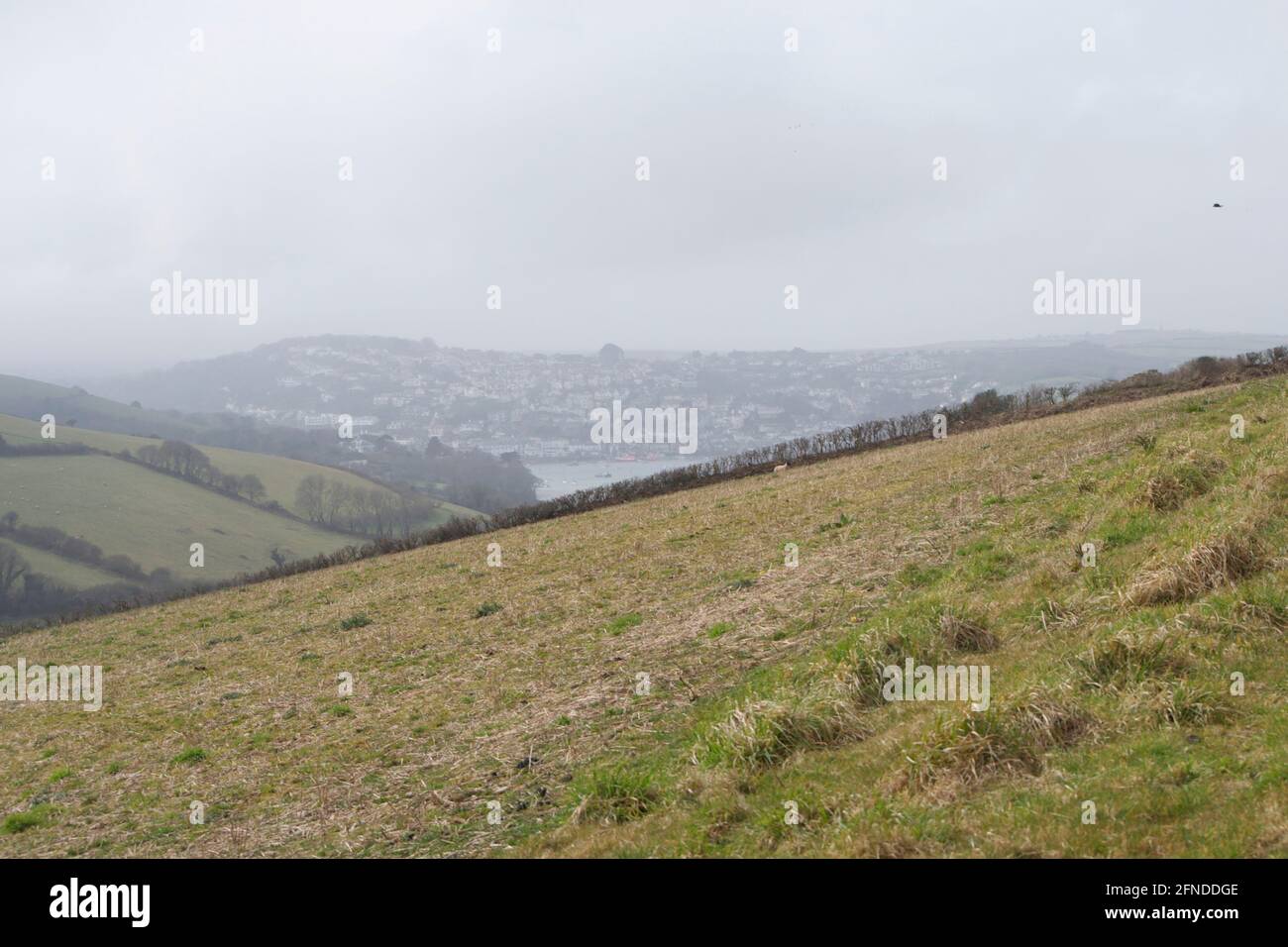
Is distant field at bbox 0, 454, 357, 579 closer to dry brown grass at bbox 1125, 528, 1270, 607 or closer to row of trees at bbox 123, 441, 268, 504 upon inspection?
row of trees at bbox 123, 441, 268, 504

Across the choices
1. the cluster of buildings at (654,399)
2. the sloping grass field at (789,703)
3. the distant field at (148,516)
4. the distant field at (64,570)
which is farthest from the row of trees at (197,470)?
the sloping grass field at (789,703)

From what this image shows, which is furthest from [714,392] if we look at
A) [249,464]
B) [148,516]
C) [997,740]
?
[997,740]

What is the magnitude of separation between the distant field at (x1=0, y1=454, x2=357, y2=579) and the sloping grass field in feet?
198

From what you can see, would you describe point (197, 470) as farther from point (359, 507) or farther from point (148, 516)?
point (359, 507)

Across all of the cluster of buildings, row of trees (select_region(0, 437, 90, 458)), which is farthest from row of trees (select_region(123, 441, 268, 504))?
the cluster of buildings

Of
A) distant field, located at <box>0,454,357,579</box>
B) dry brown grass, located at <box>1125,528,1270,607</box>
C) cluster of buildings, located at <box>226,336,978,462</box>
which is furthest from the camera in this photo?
cluster of buildings, located at <box>226,336,978,462</box>

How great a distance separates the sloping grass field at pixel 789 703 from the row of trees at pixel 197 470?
8041 cm

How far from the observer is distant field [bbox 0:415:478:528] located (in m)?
99.5

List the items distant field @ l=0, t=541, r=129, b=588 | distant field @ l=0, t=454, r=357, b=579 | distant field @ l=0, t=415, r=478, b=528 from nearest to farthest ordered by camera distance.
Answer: distant field @ l=0, t=541, r=129, b=588 → distant field @ l=0, t=454, r=357, b=579 → distant field @ l=0, t=415, r=478, b=528

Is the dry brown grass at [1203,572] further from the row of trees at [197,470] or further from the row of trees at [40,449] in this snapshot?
the row of trees at [40,449]

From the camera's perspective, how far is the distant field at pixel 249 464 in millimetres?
99500

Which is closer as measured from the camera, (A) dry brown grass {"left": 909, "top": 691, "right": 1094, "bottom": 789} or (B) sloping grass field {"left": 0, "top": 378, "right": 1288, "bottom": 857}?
(B) sloping grass field {"left": 0, "top": 378, "right": 1288, "bottom": 857}

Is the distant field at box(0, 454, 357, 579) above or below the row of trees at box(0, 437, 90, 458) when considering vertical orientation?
below

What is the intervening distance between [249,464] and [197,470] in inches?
378
